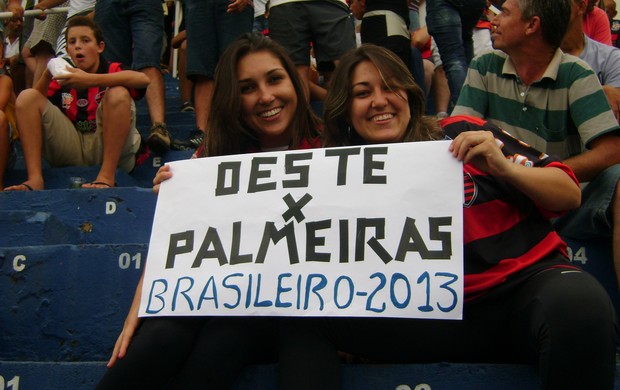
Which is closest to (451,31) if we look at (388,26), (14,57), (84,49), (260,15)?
(388,26)

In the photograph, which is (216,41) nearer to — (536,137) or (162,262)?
(536,137)

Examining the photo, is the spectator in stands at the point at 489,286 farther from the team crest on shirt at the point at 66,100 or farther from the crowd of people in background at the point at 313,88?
the team crest on shirt at the point at 66,100

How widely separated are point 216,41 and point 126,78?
2.20 feet

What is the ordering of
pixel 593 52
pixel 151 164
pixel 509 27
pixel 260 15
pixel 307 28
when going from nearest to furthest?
pixel 509 27 → pixel 593 52 → pixel 307 28 → pixel 151 164 → pixel 260 15

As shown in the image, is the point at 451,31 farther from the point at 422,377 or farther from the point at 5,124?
the point at 422,377

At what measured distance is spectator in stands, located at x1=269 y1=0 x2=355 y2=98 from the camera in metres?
4.09

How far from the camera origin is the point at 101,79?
153 inches

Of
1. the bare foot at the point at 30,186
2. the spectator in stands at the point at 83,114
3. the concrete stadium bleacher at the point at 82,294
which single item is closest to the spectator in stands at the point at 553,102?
the concrete stadium bleacher at the point at 82,294

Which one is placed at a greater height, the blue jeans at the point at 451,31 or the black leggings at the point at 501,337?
the blue jeans at the point at 451,31

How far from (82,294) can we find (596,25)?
265cm

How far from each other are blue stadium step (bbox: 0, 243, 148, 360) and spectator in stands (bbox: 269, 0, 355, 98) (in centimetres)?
173

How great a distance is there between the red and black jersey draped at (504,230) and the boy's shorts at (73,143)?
2.35 meters

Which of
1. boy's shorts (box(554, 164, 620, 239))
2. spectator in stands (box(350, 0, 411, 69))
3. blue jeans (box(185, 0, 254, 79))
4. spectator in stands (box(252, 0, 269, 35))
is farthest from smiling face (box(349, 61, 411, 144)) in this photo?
spectator in stands (box(252, 0, 269, 35))

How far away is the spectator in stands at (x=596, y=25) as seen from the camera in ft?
12.8
